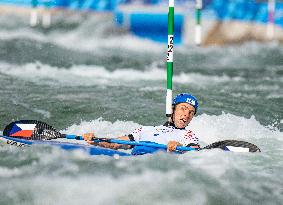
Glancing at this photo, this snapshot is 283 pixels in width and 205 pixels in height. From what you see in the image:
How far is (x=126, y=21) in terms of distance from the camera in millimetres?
22438

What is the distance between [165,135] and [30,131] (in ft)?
5.71

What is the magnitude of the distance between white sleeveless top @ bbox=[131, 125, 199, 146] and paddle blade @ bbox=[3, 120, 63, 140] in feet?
3.40

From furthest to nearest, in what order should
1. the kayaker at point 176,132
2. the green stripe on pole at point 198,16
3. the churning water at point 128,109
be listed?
the green stripe on pole at point 198,16 < the kayaker at point 176,132 < the churning water at point 128,109

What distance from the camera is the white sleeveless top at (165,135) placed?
→ 7.80 m

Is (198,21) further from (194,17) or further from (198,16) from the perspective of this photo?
(194,17)

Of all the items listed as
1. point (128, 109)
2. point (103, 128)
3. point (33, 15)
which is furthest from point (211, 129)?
point (33, 15)

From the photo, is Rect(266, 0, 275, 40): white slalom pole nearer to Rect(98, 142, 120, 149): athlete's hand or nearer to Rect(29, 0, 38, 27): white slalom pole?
Rect(29, 0, 38, 27): white slalom pole

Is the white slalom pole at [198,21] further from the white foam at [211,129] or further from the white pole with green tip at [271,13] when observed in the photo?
the white foam at [211,129]

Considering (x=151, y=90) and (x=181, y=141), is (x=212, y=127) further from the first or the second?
(x=151, y=90)

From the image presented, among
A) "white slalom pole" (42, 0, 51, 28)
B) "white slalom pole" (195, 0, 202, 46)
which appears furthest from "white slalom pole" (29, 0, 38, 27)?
"white slalom pole" (195, 0, 202, 46)

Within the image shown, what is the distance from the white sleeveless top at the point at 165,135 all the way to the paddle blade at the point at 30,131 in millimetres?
1037

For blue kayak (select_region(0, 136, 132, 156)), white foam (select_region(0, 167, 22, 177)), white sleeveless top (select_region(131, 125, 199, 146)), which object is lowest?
white foam (select_region(0, 167, 22, 177))

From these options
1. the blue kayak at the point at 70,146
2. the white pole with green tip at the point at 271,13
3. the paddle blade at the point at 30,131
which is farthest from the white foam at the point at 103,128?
the white pole with green tip at the point at 271,13

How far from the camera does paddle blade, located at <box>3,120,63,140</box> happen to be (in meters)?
8.16
